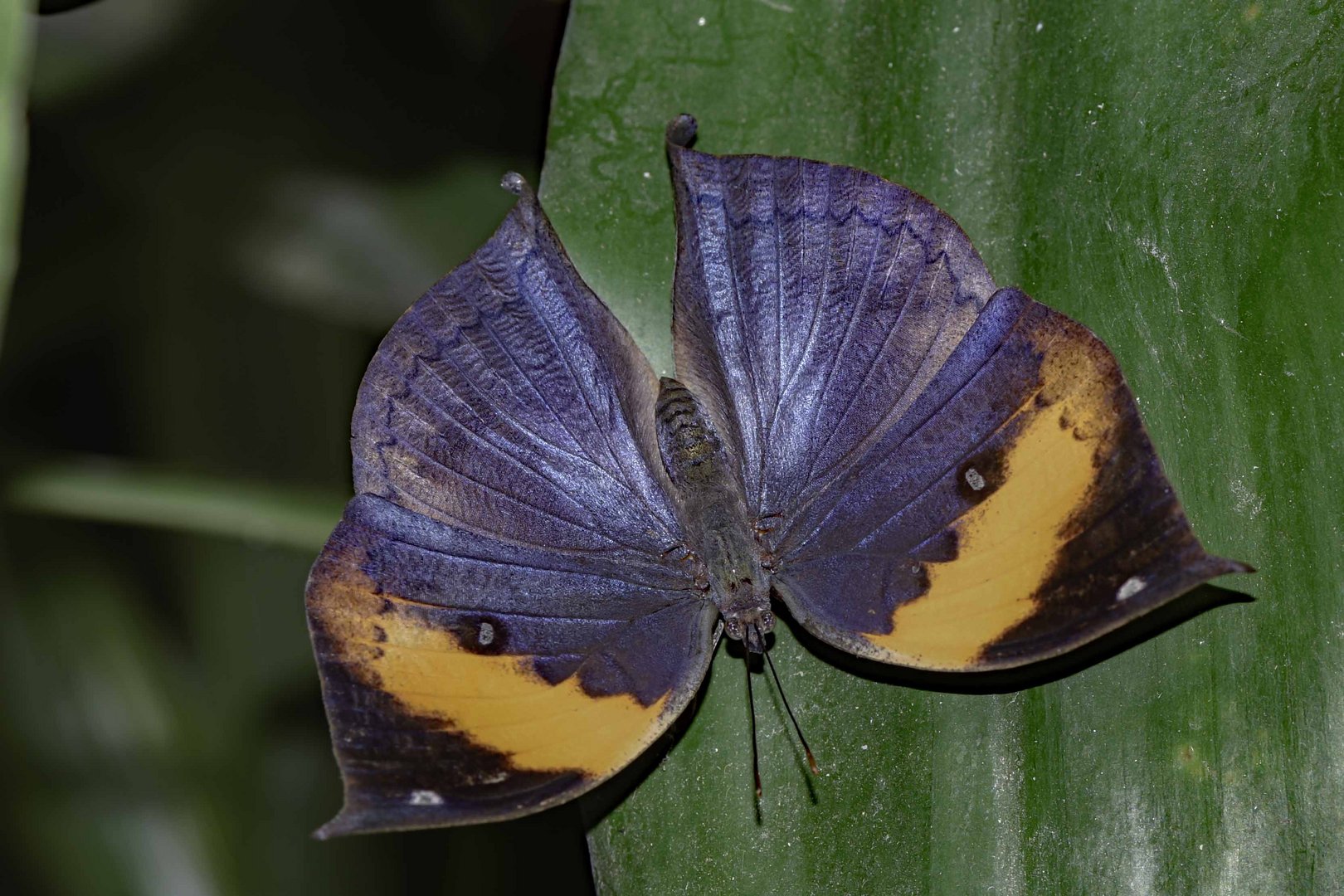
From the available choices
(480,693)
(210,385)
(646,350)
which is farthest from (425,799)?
(210,385)

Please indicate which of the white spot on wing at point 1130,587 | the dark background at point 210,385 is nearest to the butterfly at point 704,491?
the white spot on wing at point 1130,587

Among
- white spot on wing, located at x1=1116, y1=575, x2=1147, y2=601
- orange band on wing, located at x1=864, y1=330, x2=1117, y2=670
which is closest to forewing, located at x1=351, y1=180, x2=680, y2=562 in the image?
orange band on wing, located at x1=864, y1=330, x2=1117, y2=670

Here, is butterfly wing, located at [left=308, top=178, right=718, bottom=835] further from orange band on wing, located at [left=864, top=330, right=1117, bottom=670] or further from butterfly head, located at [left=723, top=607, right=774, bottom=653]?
orange band on wing, located at [left=864, top=330, right=1117, bottom=670]

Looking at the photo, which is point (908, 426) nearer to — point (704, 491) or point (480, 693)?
point (704, 491)

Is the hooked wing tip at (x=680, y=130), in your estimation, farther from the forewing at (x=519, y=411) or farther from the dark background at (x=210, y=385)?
the dark background at (x=210, y=385)

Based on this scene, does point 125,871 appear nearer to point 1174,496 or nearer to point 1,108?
point 1,108

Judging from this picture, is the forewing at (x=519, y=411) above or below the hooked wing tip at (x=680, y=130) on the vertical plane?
below
